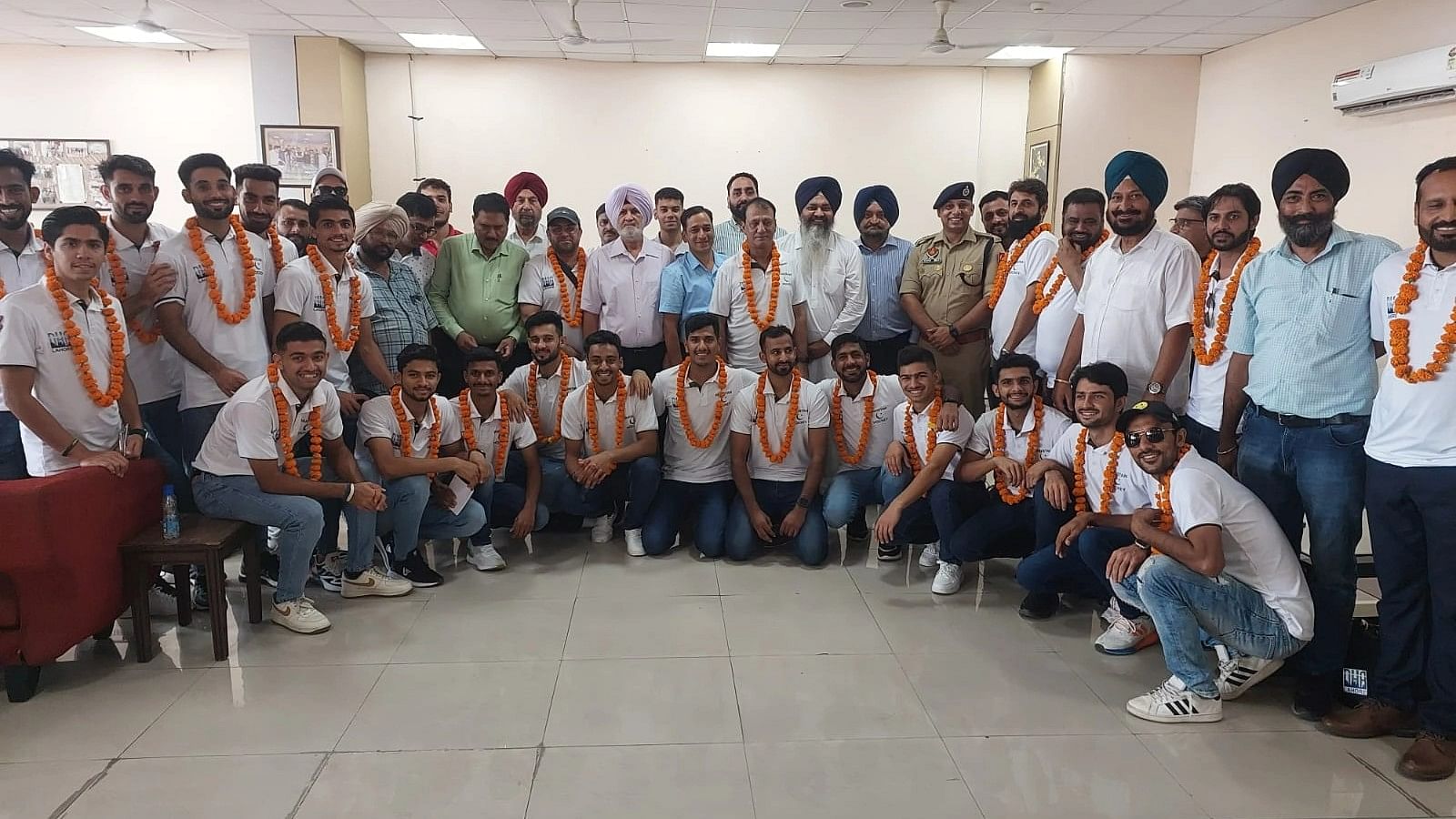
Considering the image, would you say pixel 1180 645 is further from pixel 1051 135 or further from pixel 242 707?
pixel 1051 135

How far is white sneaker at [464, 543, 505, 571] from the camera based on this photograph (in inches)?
165

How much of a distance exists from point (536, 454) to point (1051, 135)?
6.87 meters

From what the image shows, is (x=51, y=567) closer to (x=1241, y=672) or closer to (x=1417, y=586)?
(x=1241, y=672)

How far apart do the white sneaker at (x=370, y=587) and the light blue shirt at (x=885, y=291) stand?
268cm

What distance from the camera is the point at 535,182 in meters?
5.18

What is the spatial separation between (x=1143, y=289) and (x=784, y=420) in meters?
1.68

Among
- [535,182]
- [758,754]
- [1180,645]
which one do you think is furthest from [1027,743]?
[535,182]

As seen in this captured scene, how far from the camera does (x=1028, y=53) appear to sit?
28.5ft

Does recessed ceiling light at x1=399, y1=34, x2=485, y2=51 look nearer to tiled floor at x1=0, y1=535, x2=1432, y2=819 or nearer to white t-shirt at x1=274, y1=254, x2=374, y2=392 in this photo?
white t-shirt at x1=274, y1=254, x2=374, y2=392

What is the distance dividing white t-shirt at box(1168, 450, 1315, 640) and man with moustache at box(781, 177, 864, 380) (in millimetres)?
2188

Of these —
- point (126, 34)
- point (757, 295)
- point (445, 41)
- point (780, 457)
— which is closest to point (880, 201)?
point (757, 295)

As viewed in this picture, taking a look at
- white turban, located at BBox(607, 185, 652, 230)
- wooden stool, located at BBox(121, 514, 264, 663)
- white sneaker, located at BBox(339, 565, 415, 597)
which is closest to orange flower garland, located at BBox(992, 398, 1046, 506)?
white turban, located at BBox(607, 185, 652, 230)

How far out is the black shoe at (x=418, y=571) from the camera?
401 centimetres

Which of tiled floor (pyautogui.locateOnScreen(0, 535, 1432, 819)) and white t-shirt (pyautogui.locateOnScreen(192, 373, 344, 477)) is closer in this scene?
tiled floor (pyautogui.locateOnScreen(0, 535, 1432, 819))
